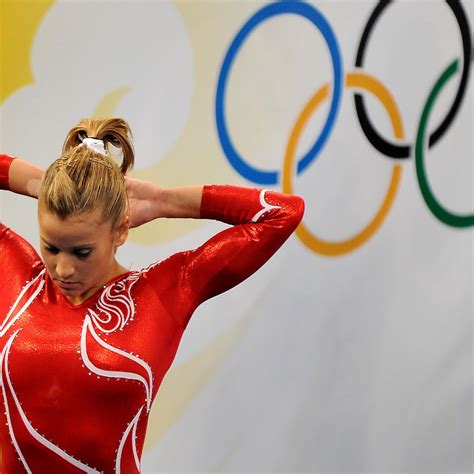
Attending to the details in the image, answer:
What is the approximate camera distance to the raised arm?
4.86 ft

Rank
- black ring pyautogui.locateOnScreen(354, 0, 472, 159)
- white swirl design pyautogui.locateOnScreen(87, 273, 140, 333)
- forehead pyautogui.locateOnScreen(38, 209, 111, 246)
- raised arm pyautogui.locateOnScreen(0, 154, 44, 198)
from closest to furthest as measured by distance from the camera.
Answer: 1. forehead pyautogui.locateOnScreen(38, 209, 111, 246)
2. white swirl design pyautogui.locateOnScreen(87, 273, 140, 333)
3. raised arm pyautogui.locateOnScreen(0, 154, 44, 198)
4. black ring pyautogui.locateOnScreen(354, 0, 472, 159)

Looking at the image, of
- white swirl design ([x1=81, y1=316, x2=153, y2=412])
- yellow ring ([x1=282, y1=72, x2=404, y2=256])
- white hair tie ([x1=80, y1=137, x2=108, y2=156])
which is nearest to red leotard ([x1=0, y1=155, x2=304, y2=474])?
white swirl design ([x1=81, y1=316, x2=153, y2=412])

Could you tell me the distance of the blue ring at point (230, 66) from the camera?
231 centimetres

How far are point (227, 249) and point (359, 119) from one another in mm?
A: 1047

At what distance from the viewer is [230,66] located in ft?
7.70

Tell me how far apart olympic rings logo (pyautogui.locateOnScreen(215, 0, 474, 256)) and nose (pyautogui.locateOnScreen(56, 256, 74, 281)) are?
3.74 ft

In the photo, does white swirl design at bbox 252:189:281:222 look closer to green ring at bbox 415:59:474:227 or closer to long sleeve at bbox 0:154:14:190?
long sleeve at bbox 0:154:14:190

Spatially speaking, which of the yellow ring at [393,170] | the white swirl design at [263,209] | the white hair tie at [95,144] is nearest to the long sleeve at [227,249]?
the white swirl design at [263,209]

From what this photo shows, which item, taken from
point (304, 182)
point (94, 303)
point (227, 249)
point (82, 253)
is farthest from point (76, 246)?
point (304, 182)

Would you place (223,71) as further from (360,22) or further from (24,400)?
(24,400)

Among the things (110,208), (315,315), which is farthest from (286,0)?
(110,208)

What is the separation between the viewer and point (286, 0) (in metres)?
2.33

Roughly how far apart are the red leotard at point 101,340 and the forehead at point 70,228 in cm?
15

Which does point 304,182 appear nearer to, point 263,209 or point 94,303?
point 263,209
